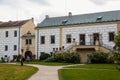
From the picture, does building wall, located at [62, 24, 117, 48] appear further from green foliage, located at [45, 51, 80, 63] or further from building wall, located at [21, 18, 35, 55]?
building wall, located at [21, 18, 35, 55]

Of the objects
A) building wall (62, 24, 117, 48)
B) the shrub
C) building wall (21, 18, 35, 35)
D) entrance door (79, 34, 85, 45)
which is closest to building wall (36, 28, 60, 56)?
building wall (62, 24, 117, 48)

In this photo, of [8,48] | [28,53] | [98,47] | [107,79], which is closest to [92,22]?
[98,47]

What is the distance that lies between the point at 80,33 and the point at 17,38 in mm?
16484

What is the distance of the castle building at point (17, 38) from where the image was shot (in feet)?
224

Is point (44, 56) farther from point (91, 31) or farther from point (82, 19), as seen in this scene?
point (82, 19)

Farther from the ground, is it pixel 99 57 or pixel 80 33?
pixel 80 33

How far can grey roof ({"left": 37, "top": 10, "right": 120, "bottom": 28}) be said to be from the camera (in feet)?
187

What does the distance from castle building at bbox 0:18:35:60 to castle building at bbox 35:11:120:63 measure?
3511mm

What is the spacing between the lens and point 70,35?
2397 inches

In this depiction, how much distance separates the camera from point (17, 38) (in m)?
70.1

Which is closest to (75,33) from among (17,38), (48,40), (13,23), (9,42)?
(48,40)

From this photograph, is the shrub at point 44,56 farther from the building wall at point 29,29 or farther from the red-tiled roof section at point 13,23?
the red-tiled roof section at point 13,23

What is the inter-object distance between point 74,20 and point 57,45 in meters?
5.54

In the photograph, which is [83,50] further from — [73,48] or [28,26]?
[28,26]
